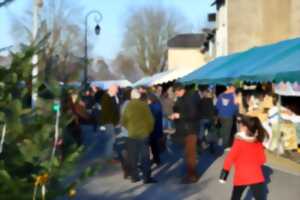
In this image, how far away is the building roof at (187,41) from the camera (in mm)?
97250

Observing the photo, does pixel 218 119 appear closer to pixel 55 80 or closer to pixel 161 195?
pixel 161 195

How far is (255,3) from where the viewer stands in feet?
132

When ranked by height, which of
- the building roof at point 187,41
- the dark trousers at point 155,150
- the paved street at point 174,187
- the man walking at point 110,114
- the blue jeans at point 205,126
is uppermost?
the building roof at point 187,41

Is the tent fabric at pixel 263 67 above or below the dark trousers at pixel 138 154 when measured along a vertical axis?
above

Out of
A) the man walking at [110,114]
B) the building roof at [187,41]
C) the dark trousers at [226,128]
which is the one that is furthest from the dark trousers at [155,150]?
the building roof at [187,41]

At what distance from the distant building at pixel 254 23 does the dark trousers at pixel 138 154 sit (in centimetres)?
2746

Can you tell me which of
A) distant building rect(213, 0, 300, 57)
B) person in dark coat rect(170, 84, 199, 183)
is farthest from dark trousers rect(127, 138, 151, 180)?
distant building rect(213, 0, 300, 57)

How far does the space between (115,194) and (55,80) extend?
23.5 feet

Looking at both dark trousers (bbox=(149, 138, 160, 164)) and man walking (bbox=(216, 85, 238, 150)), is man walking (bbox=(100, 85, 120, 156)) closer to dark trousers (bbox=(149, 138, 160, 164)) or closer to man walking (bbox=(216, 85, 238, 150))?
dark trousers (bbox=(149, 138, 160, 164))

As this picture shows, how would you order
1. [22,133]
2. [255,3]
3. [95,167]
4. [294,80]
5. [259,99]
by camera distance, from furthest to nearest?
[255,3], [259,99], [294,80], [95,167], [22,133]

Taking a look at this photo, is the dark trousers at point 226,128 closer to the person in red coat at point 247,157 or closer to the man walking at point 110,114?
the man walking at point 110,114

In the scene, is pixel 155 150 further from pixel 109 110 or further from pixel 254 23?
pixel 254 23

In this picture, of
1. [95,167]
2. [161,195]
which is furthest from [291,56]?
[95,167]

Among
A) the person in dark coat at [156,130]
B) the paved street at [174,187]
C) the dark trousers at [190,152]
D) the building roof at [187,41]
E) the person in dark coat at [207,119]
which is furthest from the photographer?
the building roof at [187,41]
